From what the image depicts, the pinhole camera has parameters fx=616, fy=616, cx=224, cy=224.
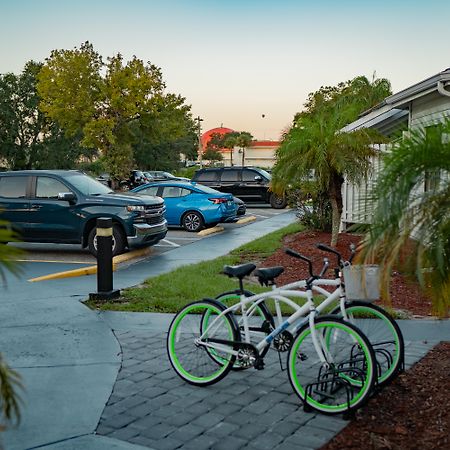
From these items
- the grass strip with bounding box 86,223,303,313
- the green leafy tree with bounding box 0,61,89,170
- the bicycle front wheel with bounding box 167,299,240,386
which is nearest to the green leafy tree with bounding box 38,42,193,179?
the green leafy tree with bounding box 0,61,89,170

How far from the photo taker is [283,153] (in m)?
12.2

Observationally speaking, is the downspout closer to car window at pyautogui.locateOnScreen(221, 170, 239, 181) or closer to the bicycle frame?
the bicycle frame

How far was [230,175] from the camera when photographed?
1090 inches

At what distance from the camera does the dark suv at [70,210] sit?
505 inches

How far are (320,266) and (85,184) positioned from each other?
18.7ft

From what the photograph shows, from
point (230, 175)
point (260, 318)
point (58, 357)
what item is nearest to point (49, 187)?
point (58, 357)

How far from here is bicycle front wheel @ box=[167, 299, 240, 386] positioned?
201 inches

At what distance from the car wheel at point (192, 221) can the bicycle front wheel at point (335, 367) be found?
1337 cm

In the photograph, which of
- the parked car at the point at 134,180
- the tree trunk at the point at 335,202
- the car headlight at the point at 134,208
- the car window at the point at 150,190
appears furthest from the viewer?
the parked car at the point at 134,180

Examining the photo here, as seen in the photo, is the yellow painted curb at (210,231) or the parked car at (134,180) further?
the parked car at (134,180)

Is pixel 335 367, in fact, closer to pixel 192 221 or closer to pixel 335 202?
pixel 335 202

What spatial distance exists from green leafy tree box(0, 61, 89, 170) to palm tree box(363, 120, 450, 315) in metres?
57.4

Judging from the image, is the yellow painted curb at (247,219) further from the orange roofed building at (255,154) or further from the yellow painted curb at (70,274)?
the orange roofed building at (255,154)

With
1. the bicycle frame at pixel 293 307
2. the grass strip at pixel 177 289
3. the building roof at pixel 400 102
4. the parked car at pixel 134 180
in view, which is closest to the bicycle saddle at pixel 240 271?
the bicycle frame at pixel 293 307
